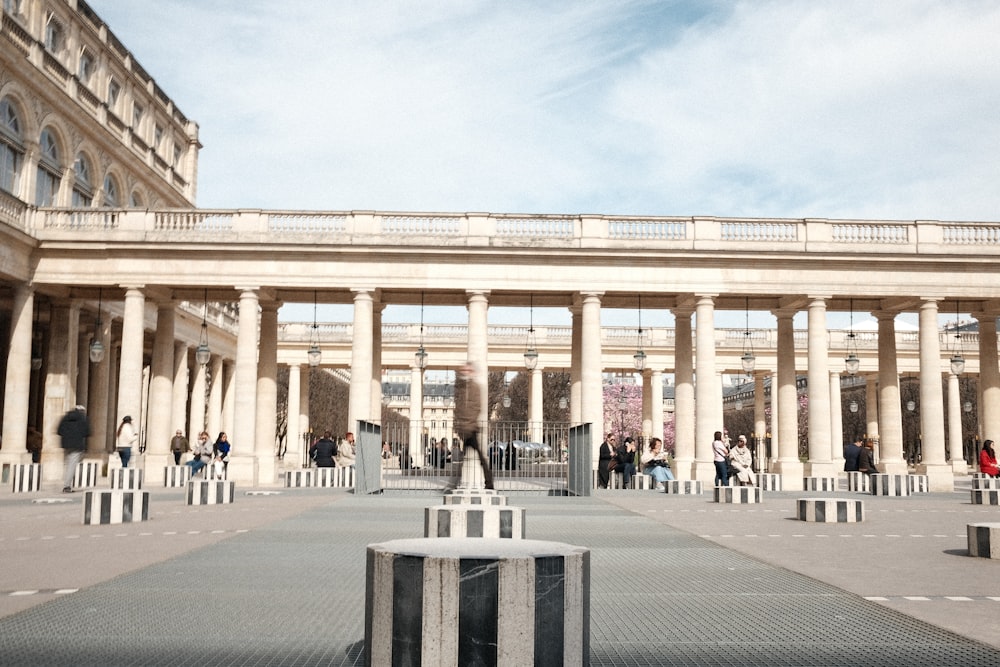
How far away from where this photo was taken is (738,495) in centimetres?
2327

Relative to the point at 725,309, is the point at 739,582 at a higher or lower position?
lower

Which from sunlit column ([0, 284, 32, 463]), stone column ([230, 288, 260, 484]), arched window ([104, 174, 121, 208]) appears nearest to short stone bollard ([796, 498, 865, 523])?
stone column ([230, 288, 260, 484])

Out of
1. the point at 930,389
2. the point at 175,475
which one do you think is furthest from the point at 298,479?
the point at 930,389


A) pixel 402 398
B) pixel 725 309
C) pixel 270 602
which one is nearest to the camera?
pixel 270 602

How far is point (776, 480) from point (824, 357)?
488cm

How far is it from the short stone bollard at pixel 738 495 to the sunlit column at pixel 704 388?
935cm

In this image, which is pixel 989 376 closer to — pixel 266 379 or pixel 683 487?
pixel 683 487

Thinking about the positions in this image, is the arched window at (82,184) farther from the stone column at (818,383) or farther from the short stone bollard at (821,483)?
the short stone bollard at (821,483)

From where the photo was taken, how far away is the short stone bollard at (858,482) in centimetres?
2886

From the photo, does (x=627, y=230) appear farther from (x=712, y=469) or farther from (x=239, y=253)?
(x=239, y=253)

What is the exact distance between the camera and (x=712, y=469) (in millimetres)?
32688

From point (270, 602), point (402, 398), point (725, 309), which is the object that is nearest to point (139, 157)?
point (725, 309)

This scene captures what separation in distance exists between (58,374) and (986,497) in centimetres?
2933

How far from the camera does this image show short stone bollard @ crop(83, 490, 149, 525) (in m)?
15.1
